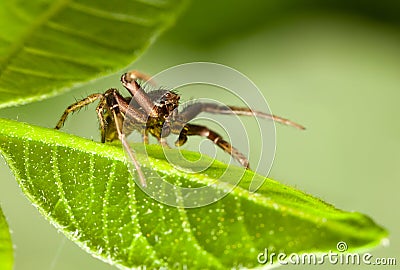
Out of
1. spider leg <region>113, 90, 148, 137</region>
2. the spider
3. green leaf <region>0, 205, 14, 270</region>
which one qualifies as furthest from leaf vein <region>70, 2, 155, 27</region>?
spider leg <region>113, 90, 148, 137</region>

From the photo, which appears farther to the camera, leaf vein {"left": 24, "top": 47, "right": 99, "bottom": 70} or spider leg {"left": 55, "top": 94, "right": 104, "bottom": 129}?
spider leg {"left": 55, "top": 94, "right": 104, "bottom": 129}

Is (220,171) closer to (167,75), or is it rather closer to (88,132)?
(167,75)

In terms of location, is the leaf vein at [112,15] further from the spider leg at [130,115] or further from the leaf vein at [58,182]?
the spider leg at [130,115]

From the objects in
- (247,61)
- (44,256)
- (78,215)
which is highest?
(247,61)

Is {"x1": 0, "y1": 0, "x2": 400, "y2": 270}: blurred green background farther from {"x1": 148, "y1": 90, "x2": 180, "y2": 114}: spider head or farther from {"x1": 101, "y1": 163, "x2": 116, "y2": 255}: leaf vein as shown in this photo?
{"x1": 101, "y1": 163, "x2": 116, "y2": 255}: leaf vein

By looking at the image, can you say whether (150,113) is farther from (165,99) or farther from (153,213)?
(153,213)

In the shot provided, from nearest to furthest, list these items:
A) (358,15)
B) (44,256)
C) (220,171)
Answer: (220,171) < (44,256) < (358,15)

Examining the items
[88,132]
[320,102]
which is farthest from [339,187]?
[88,132]
